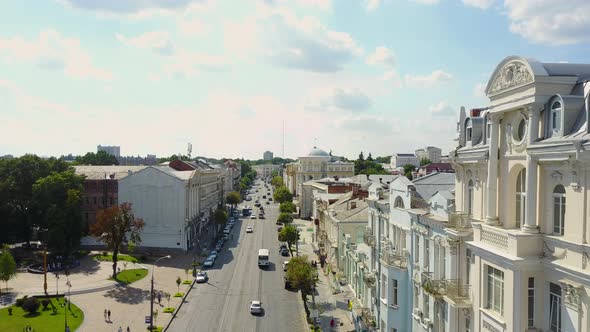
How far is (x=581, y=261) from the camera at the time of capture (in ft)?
46.1

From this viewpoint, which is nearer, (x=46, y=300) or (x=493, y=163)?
(x=493, y=163)

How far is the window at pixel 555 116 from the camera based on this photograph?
50.2ft

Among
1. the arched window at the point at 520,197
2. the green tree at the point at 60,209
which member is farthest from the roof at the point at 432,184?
the green tree at the point at 60,209

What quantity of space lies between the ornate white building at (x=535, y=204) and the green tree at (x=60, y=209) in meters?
57.3

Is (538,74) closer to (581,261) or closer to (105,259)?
(581,261)

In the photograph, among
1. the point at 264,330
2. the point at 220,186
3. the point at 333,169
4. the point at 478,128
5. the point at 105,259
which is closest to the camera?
the point at 478,128

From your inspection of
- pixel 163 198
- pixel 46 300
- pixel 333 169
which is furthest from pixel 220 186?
pixel 46 300

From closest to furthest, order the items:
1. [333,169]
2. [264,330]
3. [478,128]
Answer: [478,128] → [264,330] → [333,169]

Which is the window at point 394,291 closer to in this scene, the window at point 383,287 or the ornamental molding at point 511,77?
the window at point 383,287

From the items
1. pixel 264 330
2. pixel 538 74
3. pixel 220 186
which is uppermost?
pixel 538 74

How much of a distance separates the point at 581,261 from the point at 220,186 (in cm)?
11799

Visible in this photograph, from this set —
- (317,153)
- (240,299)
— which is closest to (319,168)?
(317,153)

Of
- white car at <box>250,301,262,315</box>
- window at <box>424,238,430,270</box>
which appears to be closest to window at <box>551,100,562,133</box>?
window at <box>424,238,430,270</box>

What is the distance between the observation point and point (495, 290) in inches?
721
